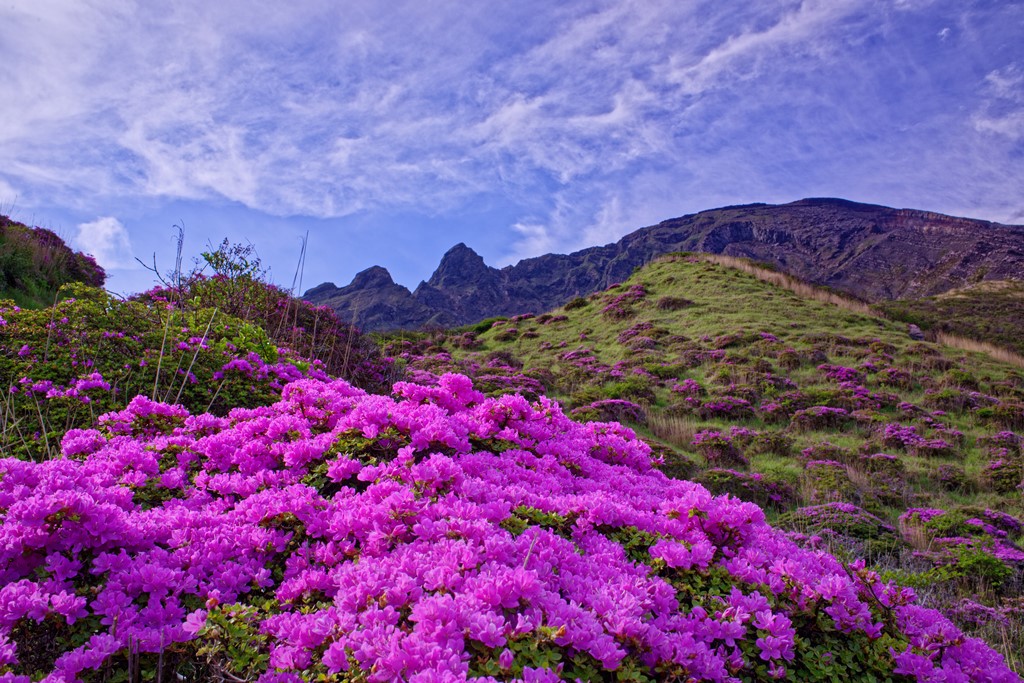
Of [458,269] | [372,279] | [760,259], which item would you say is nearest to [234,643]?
[760,259]

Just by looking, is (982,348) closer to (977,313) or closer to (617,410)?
(977,313)

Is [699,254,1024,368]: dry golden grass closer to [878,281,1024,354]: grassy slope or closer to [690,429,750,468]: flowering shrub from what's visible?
[878,281,1024,354]: grassy slope

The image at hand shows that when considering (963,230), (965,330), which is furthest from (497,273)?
(965,330)

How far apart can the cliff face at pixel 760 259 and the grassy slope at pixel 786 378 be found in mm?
44825

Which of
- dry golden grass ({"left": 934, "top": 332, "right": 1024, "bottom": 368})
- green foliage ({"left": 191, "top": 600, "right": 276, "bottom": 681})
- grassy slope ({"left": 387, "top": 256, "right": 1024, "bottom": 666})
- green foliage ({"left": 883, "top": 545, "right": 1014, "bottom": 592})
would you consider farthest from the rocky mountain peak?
green foliage ({"left": 191, "top": 600, "right": 276, "bottom": 681})

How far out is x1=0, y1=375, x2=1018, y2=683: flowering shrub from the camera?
6.84 feet

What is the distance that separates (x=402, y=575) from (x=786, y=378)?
1741 centimetres

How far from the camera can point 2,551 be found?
2.44 metres

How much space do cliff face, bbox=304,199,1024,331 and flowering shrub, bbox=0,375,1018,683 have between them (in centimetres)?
6299

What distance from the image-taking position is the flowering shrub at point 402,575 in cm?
208

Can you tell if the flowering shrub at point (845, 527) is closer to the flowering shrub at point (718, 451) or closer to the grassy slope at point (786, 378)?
the grassy slope at point (786, 378)

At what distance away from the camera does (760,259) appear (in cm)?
11200

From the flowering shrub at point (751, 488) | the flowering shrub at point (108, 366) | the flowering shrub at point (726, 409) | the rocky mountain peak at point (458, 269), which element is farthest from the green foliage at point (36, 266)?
the rocky mountain peak at point (458, 269)

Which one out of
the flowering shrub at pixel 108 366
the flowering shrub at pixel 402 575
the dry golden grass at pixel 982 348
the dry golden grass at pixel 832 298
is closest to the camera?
the flowering shrub at pixel 402 575
